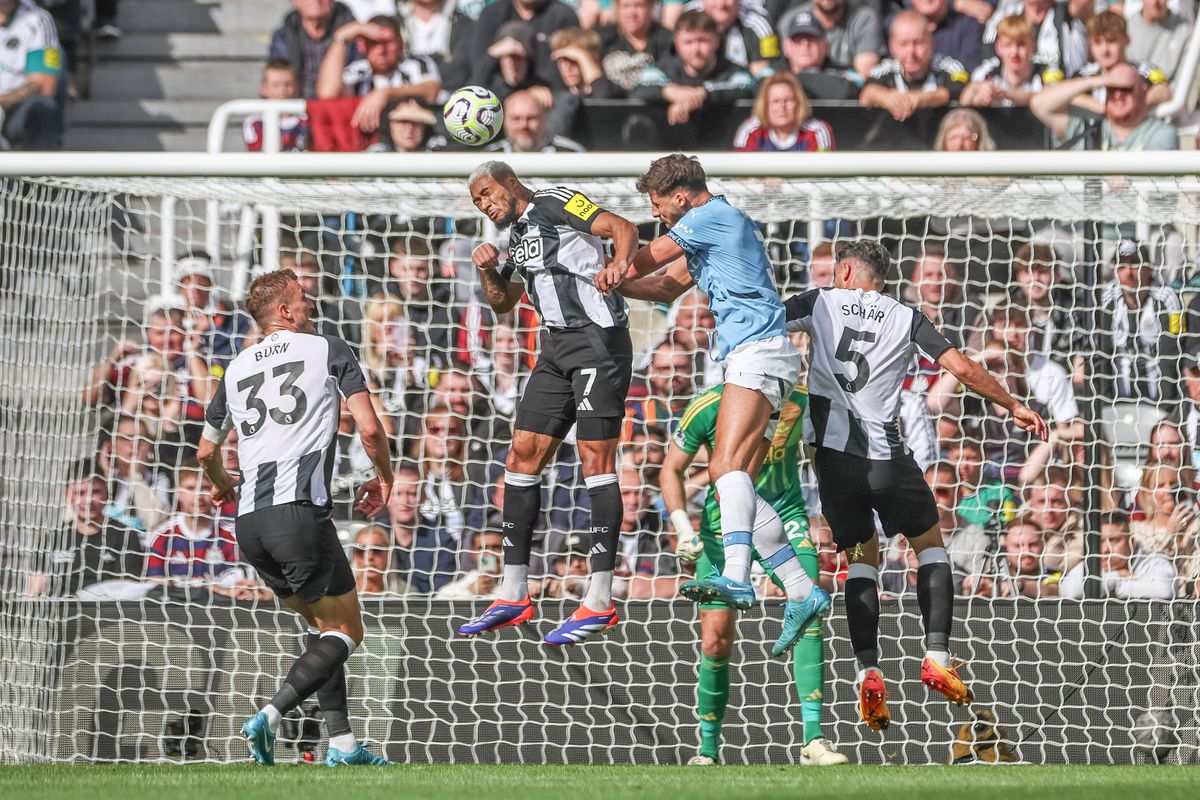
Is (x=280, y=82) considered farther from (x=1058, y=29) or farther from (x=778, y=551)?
(x=778, y=551)

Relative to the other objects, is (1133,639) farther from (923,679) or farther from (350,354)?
(350,354)

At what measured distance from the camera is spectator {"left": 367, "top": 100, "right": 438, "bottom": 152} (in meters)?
10.8

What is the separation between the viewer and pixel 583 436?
→ 7.46m

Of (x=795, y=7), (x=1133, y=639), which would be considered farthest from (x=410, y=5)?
(x=1133, y=639)

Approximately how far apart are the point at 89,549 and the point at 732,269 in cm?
471

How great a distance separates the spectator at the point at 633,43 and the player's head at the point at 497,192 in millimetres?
4432

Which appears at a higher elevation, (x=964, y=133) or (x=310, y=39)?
(x=310, y=39)

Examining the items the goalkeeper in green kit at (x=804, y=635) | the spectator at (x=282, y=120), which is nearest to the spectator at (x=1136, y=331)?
the goalkeeper in green kit at (x=804, y=635)

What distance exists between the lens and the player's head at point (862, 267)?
7.59 metres

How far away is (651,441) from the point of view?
9594 millimetres

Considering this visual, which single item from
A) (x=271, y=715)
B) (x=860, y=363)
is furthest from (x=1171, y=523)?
(x=271, y=715)

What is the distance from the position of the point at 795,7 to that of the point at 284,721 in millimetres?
6912

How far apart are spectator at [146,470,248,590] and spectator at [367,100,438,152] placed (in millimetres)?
2762

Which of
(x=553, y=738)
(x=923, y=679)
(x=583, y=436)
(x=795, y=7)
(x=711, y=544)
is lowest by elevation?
(x=553, y=738)
